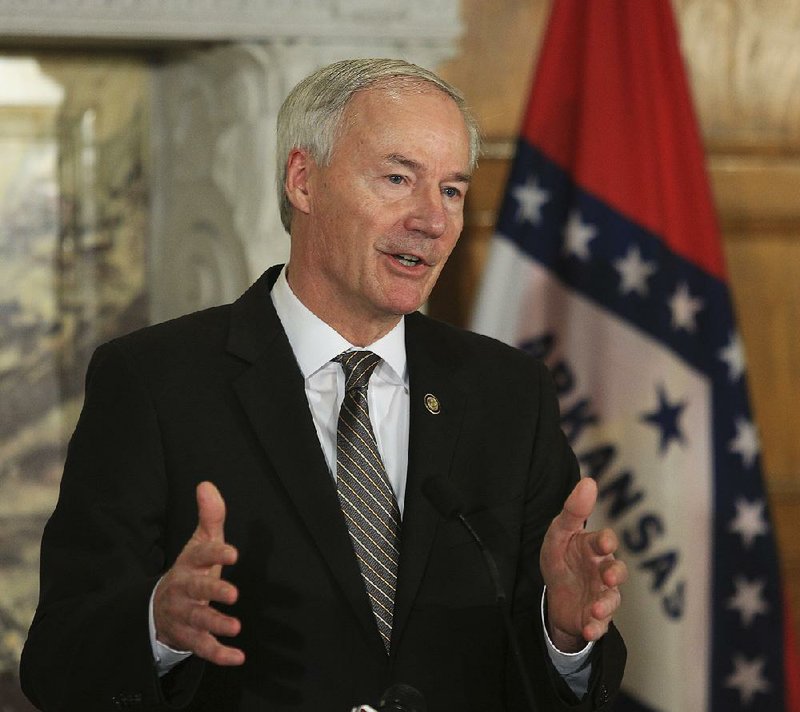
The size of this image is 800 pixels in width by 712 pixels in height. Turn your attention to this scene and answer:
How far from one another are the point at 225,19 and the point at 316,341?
129 centimetres

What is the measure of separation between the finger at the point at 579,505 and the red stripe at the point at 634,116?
145 cm

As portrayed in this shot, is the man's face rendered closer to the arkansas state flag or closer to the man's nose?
the man's nose

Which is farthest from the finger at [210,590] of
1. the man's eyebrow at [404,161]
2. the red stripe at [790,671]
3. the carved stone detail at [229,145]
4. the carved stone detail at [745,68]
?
the carved stone detail at [745,68]

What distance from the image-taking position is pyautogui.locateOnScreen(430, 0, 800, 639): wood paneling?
3.25 metres

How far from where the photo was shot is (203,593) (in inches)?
54.7

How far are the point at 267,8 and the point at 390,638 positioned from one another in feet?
5.44

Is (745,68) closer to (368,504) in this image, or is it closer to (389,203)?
(389,203)

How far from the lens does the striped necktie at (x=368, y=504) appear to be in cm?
174

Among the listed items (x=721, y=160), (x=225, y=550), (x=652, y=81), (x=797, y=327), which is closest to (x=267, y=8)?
(x=652, y=81)

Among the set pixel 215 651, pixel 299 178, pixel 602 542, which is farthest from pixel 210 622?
pixel 299 178

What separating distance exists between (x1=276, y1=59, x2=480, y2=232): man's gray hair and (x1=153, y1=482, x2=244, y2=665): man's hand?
64cm

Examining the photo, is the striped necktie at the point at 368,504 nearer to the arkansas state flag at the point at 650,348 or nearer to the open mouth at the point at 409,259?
the open mouth at the point at 409,259

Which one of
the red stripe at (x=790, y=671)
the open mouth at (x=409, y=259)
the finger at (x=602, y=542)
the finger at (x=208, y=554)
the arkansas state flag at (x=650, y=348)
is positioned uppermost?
the open mouth at (x=409, y=259)

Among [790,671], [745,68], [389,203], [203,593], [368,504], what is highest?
[389,203]
